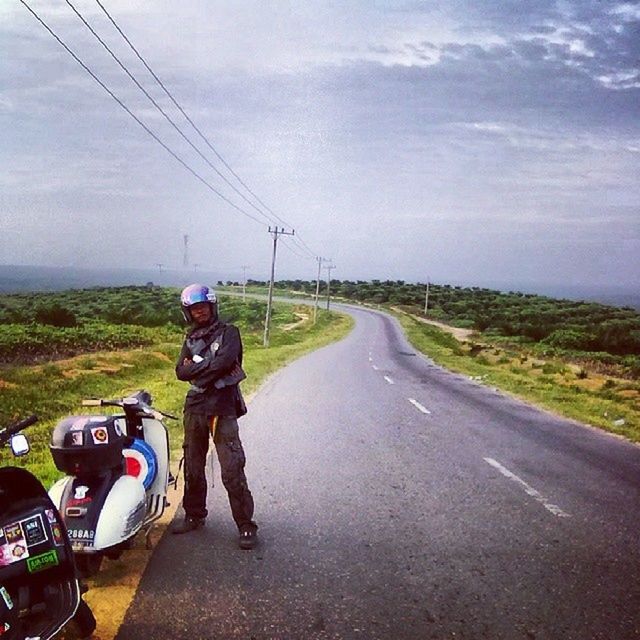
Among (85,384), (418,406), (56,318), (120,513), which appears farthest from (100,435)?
(56,318)

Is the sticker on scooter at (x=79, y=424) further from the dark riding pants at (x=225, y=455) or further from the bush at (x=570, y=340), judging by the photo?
the bush at (x=570, y=340)

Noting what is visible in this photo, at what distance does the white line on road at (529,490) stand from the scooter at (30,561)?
16.6 feet

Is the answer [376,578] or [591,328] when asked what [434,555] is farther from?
[591,328]

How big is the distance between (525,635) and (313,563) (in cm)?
169

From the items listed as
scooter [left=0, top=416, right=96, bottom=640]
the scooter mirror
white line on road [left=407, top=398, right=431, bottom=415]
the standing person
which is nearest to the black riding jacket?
the standing person

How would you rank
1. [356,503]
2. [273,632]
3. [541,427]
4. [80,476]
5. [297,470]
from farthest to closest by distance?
[541,427] → [297,470] → [356,503] → [80,476] → [273,632]

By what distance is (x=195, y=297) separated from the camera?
541 cm

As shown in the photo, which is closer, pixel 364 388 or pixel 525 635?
pixel 525 635

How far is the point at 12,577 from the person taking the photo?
10.6 feet

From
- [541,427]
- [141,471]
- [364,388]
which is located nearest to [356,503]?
[141,471]

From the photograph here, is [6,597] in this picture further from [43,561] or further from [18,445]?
[18,445]

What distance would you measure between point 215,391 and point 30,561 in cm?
234

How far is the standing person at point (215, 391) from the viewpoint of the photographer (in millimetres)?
5398

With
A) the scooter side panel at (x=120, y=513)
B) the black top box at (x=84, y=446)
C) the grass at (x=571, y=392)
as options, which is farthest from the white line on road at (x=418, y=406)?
the black top box at (x=84, y=446)
